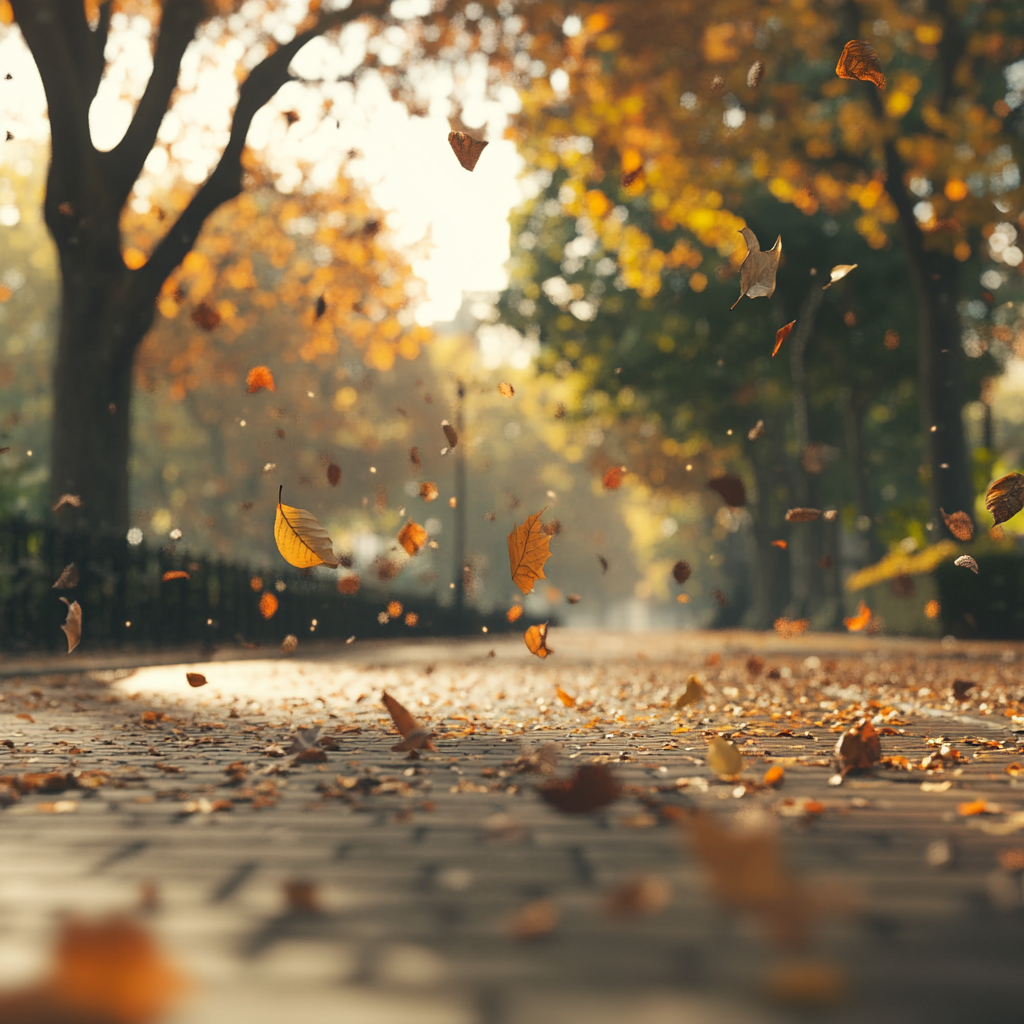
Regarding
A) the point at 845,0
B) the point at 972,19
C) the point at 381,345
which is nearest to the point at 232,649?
the point at 381,345

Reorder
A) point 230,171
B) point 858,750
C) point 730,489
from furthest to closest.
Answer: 1. point 230,171
2. point 730,489
3. point 858,750

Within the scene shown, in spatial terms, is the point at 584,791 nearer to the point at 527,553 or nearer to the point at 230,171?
the point at 527,553

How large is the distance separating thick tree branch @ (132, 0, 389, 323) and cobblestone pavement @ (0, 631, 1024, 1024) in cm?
923

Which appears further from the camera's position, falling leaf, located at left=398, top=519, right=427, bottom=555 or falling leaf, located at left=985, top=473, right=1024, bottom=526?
falling leaf, located at left=398, top=519, right=427, bottom=555

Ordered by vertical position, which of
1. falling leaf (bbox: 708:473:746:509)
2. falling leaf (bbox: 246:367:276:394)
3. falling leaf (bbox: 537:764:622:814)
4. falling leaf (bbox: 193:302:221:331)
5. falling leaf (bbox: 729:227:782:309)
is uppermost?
falling leaf (bbox: 193:302:221:331)

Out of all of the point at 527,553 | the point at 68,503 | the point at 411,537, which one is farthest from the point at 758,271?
the point at 68,503

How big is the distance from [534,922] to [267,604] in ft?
57.8

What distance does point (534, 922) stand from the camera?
262cm

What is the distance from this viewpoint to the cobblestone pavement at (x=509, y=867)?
2.21m

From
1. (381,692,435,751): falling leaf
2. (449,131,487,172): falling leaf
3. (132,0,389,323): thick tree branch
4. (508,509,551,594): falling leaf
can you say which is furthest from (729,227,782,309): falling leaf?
(132,0,389,323): thick tree branch

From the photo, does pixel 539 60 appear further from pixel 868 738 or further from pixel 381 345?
pixel 868 738

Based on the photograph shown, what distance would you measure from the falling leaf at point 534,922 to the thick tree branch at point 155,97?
14.3 meters

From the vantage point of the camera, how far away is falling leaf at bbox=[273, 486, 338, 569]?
7.24 m

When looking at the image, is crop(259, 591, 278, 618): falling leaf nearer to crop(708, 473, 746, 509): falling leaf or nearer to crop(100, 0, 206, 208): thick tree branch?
crop(100, 0, 206, 208): thick tree branch
